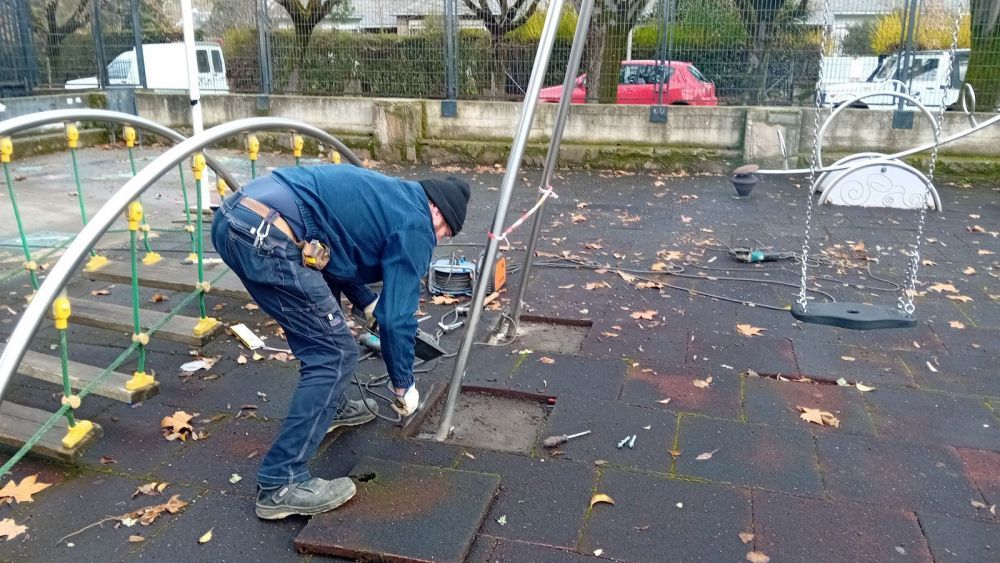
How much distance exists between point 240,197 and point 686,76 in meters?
10.1

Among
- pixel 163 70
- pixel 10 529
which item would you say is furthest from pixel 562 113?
pixel 163 70

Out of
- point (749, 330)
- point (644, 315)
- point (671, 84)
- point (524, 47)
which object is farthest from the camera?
point (524, 47)

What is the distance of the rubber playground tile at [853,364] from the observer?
4.35m

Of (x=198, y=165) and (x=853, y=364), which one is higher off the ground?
(x=198, y=165)

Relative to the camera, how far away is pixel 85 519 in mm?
3041

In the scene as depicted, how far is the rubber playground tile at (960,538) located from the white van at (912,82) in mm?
9607

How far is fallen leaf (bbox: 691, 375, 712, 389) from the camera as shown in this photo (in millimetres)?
4227

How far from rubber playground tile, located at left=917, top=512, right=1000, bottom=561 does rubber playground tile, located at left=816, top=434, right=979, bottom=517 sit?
7cm

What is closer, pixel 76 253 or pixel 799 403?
pixel 76 253

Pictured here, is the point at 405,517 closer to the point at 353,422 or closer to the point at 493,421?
the point at 353,422

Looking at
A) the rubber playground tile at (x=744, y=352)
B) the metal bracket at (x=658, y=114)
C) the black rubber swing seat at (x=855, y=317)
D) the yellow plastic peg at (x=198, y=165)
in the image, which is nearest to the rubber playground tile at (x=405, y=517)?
the rubber playground tile at (x=744, y=352)

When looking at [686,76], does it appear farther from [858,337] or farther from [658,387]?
[658,387]

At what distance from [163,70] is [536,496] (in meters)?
13.5

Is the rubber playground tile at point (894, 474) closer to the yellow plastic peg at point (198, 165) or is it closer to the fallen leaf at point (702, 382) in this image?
the fallen leaf at point (702, 382)
